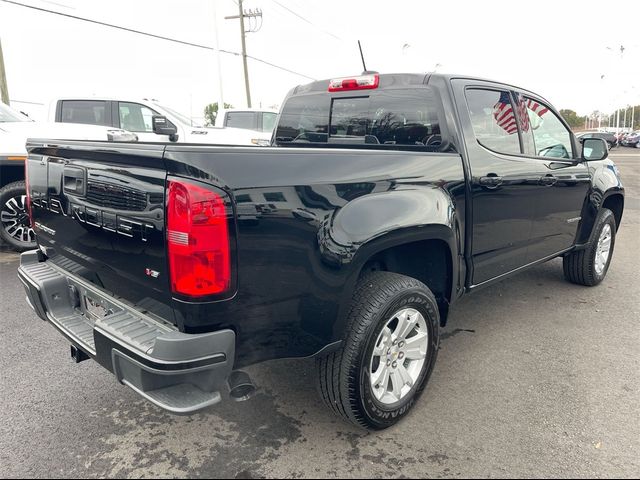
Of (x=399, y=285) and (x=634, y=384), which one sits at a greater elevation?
(x=399, y=285)

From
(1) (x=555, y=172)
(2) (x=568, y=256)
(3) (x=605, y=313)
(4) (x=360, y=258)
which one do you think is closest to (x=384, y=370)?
(4) (x=360, y=258)

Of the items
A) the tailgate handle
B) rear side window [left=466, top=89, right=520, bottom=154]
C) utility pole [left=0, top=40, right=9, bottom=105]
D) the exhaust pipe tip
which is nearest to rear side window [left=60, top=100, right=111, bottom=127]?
the tailgate handle

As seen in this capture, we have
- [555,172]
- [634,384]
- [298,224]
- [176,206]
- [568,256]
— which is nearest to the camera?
[176,206]

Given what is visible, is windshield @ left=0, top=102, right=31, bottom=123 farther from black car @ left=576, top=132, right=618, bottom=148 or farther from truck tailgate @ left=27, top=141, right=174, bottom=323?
black car @ left=576, top=132, right=618, bottom=148

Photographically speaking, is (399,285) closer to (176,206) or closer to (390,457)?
(390,457)

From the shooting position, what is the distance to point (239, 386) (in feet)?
6.77

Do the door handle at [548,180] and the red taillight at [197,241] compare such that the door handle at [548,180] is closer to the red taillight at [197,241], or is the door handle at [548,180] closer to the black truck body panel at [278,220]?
the black truck body panel at [278,220]

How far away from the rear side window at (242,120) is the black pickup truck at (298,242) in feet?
29.3

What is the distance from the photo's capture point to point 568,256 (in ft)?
15.7

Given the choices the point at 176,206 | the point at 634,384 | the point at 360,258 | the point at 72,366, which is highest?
the point at 176,206

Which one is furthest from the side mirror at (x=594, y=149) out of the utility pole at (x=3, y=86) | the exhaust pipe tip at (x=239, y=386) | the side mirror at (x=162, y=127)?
the utility pole at (x=3, y=86)

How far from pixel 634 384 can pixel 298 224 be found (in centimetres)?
243

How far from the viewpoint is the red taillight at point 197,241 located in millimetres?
1802

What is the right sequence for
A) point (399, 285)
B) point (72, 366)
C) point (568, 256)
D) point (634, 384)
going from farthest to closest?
point (568, 256) → point (72, 366) → point (634, 384) → point (399, 285)
